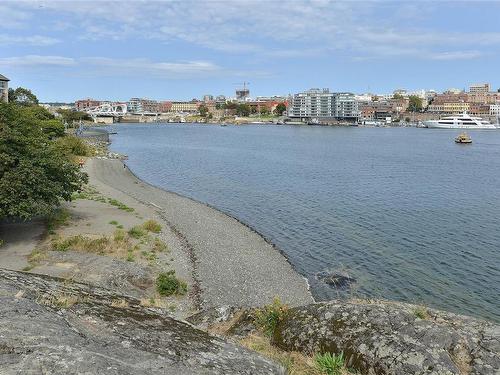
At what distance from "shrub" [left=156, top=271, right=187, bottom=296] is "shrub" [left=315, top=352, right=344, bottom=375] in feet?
48.7

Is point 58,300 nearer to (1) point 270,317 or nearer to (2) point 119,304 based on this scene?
(2) point 119,304

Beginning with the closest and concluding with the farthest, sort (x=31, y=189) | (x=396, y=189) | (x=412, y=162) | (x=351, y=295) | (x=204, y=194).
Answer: (x=351, y=295)
(x=31, y=189)
(x=204, y=194)
(x=396, y=189)
(x=412, y=162)

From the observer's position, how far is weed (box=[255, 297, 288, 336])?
911cm

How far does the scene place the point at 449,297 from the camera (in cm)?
2444

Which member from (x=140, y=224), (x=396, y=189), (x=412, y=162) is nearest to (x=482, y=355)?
(x=140, y=224)

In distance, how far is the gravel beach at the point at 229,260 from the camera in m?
23.0

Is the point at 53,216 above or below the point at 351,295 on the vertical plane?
above

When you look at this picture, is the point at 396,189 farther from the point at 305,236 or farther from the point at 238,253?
the point at 238,253

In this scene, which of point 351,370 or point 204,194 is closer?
point 351,370

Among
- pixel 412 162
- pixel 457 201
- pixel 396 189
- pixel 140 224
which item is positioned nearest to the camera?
pixel 140 224

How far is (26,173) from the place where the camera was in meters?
26.2

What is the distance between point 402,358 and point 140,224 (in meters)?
28.4

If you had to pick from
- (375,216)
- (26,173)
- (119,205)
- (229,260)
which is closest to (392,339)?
(229,260)

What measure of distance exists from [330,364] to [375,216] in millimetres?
37489
